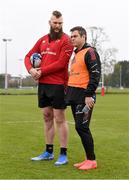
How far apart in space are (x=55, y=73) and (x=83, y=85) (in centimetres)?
61

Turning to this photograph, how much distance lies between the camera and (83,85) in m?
6.60

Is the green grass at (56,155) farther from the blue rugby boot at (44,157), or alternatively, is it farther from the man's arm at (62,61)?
the man's arm at (62,61)

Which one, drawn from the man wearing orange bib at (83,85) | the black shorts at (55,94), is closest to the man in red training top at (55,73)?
the black shorts at (55,94)

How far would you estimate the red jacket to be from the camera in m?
6.90

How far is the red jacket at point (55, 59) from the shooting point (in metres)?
6.90

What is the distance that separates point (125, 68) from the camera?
128500 mm

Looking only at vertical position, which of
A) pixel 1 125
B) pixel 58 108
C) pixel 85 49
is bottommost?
pixel 1 125

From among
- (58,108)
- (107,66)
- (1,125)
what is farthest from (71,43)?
(107,66)

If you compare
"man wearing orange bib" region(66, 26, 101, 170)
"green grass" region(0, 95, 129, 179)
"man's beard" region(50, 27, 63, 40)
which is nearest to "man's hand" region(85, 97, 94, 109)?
"man wearing orange bib" region(66, 26, 101, 170)

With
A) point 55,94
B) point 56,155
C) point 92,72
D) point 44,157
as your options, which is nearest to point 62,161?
point 44,157

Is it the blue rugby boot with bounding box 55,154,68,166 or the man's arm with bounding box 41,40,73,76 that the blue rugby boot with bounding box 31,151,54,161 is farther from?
the man's arm with bounding box 41,40,73,76

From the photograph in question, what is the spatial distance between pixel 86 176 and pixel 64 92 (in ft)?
4.91

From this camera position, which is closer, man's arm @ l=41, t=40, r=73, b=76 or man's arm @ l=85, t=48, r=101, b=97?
man's arm @ l=85, t=48, r=101, b=97

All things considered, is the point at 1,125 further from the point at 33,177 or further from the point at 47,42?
the point at 33,177
